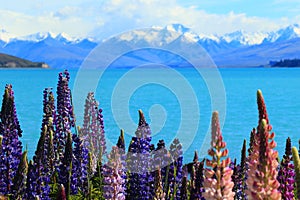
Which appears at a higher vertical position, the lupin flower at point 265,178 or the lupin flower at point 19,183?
the lupin flower at point 19,183

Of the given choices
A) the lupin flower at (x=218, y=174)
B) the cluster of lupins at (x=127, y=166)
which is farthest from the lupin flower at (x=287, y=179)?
the lupin flower at (x=218, y=174)

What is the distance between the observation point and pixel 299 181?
362 centimetres

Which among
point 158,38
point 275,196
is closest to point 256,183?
point 275,196

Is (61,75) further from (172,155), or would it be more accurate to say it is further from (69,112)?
(172,155)

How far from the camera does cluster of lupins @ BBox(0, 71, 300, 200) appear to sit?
314cm

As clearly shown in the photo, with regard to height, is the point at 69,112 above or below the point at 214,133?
above

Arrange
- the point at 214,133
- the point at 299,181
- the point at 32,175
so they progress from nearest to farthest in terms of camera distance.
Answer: the point at 214,133
the point at 299,181
the point at 32,175

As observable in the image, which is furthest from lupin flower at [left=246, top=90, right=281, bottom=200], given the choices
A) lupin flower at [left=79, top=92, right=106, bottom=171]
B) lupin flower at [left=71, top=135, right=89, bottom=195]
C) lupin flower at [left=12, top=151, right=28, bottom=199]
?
lupin flower at [left=79, top=92, right=106, bottom=171]

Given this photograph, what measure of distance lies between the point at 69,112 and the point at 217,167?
21.9 feet

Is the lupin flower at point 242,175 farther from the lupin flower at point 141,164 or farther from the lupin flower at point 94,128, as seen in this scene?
the lupin flower at point 94,128

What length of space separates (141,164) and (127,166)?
464 millimetres

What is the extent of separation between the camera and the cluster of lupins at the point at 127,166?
3.14 metres

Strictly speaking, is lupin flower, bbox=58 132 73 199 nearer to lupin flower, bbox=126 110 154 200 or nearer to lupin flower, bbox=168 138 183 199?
lupin flower, bbox=126 110 154 200

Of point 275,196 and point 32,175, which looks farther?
point 32,175
